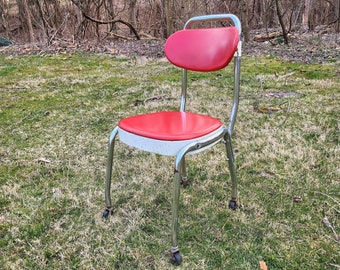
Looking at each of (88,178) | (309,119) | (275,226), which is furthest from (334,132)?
(88,178)

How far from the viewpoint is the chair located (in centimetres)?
115

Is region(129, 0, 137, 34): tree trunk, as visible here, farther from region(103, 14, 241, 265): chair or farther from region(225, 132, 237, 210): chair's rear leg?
region(225, 132, 237, 210): chair's rear leg

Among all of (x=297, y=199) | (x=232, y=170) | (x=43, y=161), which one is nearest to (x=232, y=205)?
(x=232, y=170)

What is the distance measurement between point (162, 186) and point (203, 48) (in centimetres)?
74

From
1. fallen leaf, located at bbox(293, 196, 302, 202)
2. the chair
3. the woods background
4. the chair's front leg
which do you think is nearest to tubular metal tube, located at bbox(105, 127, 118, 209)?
the chair

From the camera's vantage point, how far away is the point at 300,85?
3.36 meters

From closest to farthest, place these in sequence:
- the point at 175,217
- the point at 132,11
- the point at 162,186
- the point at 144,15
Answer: the point at 175,217 → the point at 162,186 → the point at 132,11 → the point at 144,15

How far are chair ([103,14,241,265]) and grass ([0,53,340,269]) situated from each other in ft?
0.43

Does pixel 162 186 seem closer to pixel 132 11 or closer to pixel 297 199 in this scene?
pixel 297 199

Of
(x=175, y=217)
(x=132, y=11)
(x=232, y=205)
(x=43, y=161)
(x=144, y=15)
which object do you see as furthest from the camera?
(x=144, y=15)

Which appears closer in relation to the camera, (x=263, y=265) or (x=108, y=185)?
(x=263, y=265)

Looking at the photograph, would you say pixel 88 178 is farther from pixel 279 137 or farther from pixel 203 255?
pixel 279 137

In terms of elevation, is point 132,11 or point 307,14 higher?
point 132,11

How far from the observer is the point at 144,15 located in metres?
9.02
